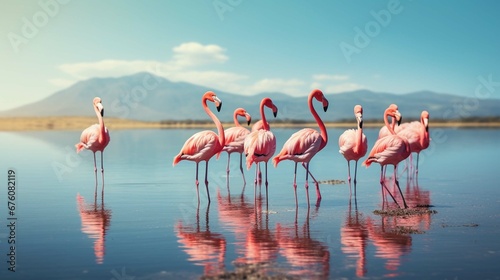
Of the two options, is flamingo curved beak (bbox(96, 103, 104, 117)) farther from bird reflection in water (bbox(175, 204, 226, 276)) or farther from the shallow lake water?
bird reflection in water (bbox(175, 204, 226, 276))

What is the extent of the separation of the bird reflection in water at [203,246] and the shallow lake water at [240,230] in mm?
17

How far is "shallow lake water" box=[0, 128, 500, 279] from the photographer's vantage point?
7098 mm

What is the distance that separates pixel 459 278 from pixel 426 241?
Result: 1918 mm

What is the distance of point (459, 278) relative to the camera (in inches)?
260

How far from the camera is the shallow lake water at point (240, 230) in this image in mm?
7098

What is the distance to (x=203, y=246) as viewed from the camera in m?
8.29

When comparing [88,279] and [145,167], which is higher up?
[145,167]

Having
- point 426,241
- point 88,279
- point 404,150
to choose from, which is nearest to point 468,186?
point 404,150

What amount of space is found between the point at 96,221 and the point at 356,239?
440 centimetres

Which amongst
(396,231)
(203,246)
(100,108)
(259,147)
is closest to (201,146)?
(259,147)

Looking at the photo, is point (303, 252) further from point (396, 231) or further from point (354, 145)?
point (354, 145)

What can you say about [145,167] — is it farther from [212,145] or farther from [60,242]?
[60,242]

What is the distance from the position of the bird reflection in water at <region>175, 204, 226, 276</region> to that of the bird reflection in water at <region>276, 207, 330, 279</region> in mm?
836

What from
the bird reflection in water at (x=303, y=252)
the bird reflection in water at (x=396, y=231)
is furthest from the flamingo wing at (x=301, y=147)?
the bird reflection in water at (x=303, y=252)
